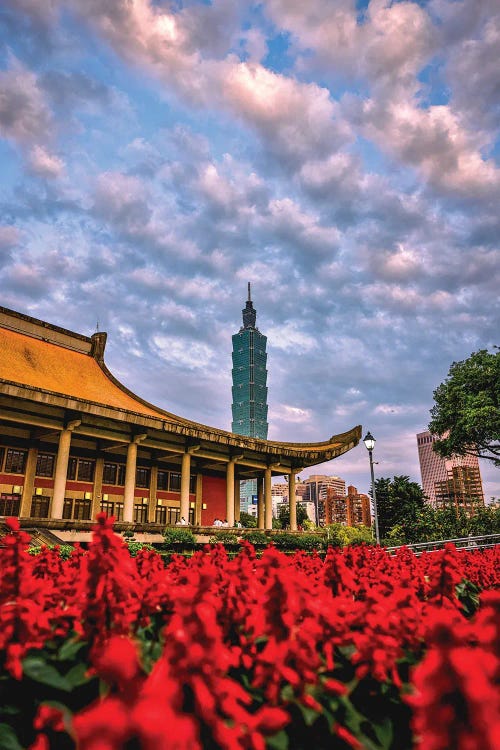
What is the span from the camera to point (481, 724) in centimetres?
103

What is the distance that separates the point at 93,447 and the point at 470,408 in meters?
19.6

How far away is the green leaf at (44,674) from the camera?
184 cm

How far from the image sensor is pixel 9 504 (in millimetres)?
20344

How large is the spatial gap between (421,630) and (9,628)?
196 centimetres

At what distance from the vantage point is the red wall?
91.8ft

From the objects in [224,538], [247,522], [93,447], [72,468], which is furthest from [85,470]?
[247,522]

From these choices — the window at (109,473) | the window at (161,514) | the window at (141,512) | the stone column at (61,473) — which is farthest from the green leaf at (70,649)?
the window at (161,514)

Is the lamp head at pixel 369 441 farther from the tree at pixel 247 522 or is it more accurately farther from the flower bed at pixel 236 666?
the tree at pixel 247 522

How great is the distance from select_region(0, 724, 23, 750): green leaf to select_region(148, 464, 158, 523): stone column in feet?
79.4

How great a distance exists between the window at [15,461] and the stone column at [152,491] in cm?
665

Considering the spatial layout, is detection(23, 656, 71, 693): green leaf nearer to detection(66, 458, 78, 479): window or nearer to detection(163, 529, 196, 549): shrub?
detection(163, 529, 196, 549): shrub

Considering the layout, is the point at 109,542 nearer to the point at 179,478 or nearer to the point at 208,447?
the point at 208,447

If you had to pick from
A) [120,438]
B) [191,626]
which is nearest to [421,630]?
[191,626]

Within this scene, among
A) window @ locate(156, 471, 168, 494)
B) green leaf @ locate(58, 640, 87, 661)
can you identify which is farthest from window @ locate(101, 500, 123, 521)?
green leaf @ locate(58, 640, 87, 661)
